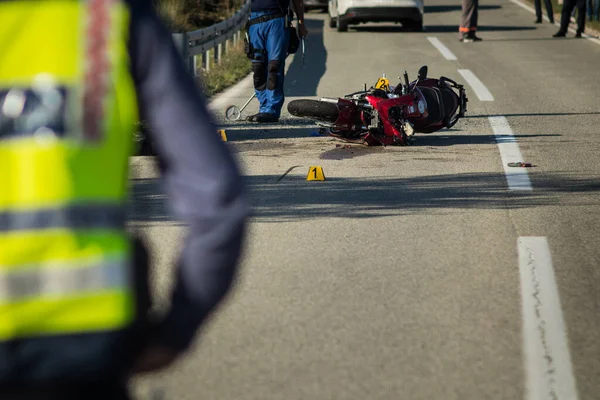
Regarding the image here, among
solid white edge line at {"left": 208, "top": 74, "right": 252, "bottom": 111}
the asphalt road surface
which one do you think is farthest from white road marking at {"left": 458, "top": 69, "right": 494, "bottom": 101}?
solid white edge line at {"left": 208, "top": 74, "right": 252, "bottom": 111}

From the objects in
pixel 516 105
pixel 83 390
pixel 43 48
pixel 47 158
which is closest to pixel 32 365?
pixel 83 390

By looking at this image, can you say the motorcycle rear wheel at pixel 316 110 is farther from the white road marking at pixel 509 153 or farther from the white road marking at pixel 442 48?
the white road marking at pixel 442 48

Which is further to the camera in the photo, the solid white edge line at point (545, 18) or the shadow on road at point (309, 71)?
the solid white edge line at point (545, 18)

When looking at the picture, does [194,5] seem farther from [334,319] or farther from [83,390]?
[83,390]

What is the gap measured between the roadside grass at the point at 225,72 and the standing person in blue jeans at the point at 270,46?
2551 mm

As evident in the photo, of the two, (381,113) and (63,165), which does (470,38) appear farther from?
(63,165)

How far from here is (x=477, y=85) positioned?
1698 centimetres

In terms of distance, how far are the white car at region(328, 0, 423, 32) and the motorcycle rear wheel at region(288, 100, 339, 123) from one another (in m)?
16.2

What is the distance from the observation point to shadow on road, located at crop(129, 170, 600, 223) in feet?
25.9

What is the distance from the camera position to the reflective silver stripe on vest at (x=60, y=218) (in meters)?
1.73

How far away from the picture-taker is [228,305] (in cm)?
548

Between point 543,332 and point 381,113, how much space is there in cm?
583

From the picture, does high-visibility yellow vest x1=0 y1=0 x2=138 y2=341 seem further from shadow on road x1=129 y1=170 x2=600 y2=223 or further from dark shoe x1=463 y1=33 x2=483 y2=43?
dark shoe x1=463 y1=33 x2=483 y2=43

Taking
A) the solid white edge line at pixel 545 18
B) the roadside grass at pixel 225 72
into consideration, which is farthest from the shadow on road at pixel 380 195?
the solid white edge line at pixel 545 18
